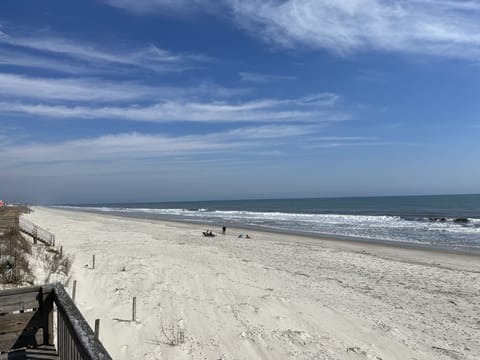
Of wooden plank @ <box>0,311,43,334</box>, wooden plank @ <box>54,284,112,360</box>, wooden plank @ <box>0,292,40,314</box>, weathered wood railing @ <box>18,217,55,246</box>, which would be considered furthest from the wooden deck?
weathered wood railing @ <box>18,217,55,246</box>

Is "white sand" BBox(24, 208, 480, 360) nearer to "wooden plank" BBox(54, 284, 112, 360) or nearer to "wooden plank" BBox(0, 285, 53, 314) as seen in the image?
"wooden plank" BBox(0, 285, 53, 314)

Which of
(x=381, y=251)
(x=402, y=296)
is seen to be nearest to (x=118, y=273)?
(x=402, y=296)

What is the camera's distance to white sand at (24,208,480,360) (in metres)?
6.84

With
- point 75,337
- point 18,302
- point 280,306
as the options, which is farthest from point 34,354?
point 280,306

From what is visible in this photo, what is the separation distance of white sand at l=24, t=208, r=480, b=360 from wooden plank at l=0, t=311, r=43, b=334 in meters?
2.39

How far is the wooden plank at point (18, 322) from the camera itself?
4.12 meters

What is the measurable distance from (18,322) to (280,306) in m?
6.27

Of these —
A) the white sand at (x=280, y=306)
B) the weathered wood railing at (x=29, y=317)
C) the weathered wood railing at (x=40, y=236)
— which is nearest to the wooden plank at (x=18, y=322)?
the weathered wood railing at (x=29, y=317)

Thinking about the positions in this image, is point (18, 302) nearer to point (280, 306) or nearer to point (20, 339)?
point (20, 339)

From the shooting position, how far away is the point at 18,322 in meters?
4.13

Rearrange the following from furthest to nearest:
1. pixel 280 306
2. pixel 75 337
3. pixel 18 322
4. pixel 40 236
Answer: pixel 40 236 → pixel 280 306 → pixel 18 322 → pixel 75 337

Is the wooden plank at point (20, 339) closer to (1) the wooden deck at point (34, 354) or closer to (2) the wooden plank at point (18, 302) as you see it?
(1) the wooden deck at point (34, 354)

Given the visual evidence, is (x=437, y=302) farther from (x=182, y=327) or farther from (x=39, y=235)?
(x=39, y=235)

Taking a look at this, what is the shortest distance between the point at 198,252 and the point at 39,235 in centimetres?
761
